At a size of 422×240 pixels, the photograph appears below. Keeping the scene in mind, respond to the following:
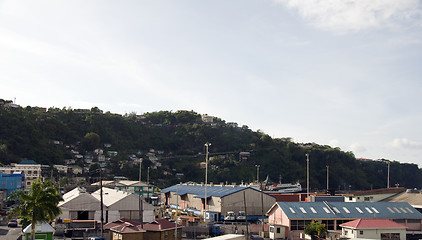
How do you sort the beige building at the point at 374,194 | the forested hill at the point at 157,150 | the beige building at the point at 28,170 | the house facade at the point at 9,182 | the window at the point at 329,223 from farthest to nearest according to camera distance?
the forested hill at the point at 157,150 < the beige building at the point at 28,170 < the house facade at the point at 9,182 < the beige building at the point at 374,194 < the window at the point at 329,223

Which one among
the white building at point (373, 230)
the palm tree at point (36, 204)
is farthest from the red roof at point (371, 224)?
the palm tree at point (36, 204)

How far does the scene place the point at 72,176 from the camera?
128m

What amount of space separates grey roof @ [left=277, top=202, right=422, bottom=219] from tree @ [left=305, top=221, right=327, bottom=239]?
11.2 feet

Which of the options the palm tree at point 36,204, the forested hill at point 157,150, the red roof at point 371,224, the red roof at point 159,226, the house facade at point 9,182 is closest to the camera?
the palm tree at point 36,204

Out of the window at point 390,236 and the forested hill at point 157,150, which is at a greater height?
the forested hill at point 157,150

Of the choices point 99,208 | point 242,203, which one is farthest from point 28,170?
point 242,203

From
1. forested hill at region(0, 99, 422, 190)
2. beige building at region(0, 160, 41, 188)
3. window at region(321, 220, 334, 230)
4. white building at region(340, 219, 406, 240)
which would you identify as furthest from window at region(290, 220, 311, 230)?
forested hill at region(0, 99, 422, 190)

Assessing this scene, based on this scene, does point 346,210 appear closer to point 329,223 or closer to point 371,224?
point 329,223

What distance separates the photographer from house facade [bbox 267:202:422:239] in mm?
47000

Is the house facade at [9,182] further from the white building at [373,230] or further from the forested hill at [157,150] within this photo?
the white building at [373,230]

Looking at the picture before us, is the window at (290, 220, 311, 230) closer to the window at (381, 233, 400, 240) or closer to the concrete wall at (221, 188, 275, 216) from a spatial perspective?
the window at (381, 233, 400, 240)

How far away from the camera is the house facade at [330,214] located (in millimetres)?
47000

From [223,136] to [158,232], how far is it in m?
159

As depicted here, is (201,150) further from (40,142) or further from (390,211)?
(390,211)
